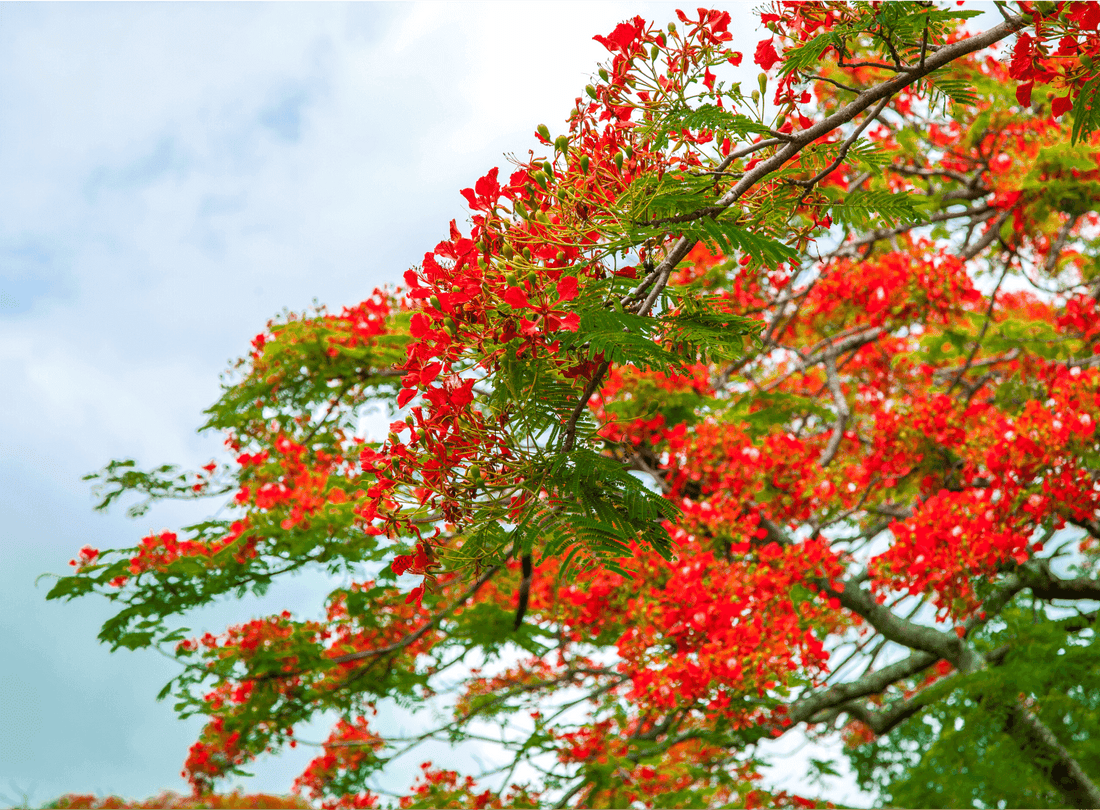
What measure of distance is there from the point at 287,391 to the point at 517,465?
385 cm

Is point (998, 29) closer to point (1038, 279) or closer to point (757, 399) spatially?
point (757, 399)

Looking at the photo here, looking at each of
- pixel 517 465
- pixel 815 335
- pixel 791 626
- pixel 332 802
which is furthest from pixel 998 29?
pixel 332 802

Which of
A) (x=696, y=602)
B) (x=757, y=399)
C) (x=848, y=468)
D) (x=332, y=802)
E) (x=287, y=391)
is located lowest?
(x=696, y=602)

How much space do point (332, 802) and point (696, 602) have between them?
12.1 feet

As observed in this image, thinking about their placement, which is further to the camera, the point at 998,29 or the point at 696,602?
the point at 696,602

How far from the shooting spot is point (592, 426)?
2.05 metres

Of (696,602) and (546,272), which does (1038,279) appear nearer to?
(696,602)

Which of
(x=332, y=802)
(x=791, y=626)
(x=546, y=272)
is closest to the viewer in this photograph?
(x=546, y=272)

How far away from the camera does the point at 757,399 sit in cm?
634

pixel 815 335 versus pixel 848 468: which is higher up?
pixel 815 335

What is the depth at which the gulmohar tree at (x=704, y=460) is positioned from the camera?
1.98m

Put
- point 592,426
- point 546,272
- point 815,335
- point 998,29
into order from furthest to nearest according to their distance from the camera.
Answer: point 815,335
point 998,29
point 592,426
point 546,272

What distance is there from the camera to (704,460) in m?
5.29

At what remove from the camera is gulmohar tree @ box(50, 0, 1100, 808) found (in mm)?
1982
